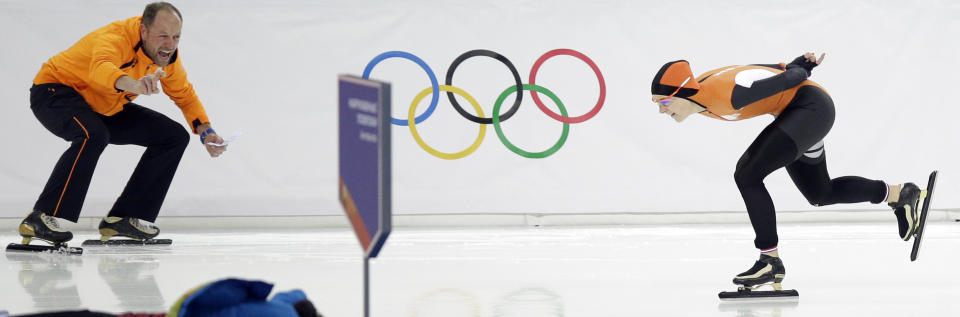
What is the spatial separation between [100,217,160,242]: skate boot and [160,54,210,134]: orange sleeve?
0.51 m

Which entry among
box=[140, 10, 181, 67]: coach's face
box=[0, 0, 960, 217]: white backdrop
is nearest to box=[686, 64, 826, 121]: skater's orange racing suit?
box=[140, 10, 181, 67]: coach's face

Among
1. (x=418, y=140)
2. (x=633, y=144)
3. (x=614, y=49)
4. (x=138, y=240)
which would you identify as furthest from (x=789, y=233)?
(x=138, y=240)

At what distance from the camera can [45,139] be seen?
18.4 ft

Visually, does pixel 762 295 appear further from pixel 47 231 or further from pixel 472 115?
pixel 472 115

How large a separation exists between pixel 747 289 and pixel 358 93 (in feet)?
5.45

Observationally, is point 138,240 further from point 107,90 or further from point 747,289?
point 747,289

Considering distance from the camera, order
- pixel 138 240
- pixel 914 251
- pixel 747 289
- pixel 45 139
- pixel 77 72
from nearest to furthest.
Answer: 1. pixel 747 289
2. pixel 914 251
3. pixel 77 72
4. pixel 138 240
5. pixel 45 139

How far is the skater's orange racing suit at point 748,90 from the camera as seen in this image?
9.95 feet

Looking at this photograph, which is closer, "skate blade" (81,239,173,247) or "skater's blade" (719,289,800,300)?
"skater's blade" (719,289,800,300)

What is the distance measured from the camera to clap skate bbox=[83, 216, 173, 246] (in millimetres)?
4531

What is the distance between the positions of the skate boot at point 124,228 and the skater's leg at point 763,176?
111 inches

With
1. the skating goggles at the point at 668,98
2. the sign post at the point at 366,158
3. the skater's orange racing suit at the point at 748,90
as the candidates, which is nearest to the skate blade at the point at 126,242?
the skating goggles at the point at 668,98

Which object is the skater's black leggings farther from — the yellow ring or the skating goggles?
the yellow ring

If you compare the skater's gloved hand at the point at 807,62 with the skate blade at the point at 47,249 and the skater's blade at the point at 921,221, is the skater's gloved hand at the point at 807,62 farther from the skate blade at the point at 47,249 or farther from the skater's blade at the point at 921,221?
the skate blade at the point at 47,249
